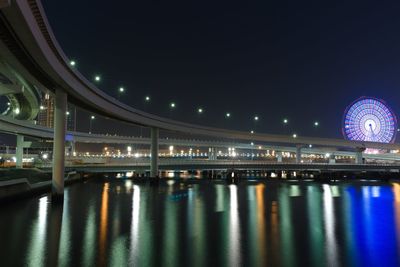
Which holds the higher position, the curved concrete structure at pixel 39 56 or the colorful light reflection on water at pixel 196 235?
the curved concrete structure at pixel 39 56

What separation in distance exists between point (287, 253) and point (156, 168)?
51.3 meters

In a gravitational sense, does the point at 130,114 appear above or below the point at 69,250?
above

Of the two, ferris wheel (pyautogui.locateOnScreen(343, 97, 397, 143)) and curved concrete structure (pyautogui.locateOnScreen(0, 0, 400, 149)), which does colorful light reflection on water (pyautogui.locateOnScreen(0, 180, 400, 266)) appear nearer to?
curved concrete structure (pyautogui.locateOnScreen(0, 0, 400, 149))

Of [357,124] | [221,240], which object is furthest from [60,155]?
[357,124]

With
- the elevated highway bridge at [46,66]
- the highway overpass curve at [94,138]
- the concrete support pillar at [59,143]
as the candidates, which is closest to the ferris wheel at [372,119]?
the highway overpass curve at [94,138]

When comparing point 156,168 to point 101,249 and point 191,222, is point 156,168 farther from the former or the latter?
point 101,249

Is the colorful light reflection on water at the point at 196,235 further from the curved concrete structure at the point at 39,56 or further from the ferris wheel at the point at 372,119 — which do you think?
the ferris wheel at the point at 372,119

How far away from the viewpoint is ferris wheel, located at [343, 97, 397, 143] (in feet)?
354

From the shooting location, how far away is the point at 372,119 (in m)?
109

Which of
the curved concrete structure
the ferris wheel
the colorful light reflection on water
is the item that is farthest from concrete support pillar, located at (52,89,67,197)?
the ferris wheel

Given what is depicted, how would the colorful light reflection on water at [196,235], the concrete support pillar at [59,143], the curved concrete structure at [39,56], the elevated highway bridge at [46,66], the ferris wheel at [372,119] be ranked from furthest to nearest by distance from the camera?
the ferris wheel at [372,119], the concrete support pillar at [59,143], the elevated highway bridge at [46,66], the curved concrete structure at [39,56], the colorful light reflection on water at [196,235]

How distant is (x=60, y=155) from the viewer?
117 feet

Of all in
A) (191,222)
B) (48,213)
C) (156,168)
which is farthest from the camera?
(156,168)

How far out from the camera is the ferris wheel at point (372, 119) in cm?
10794
